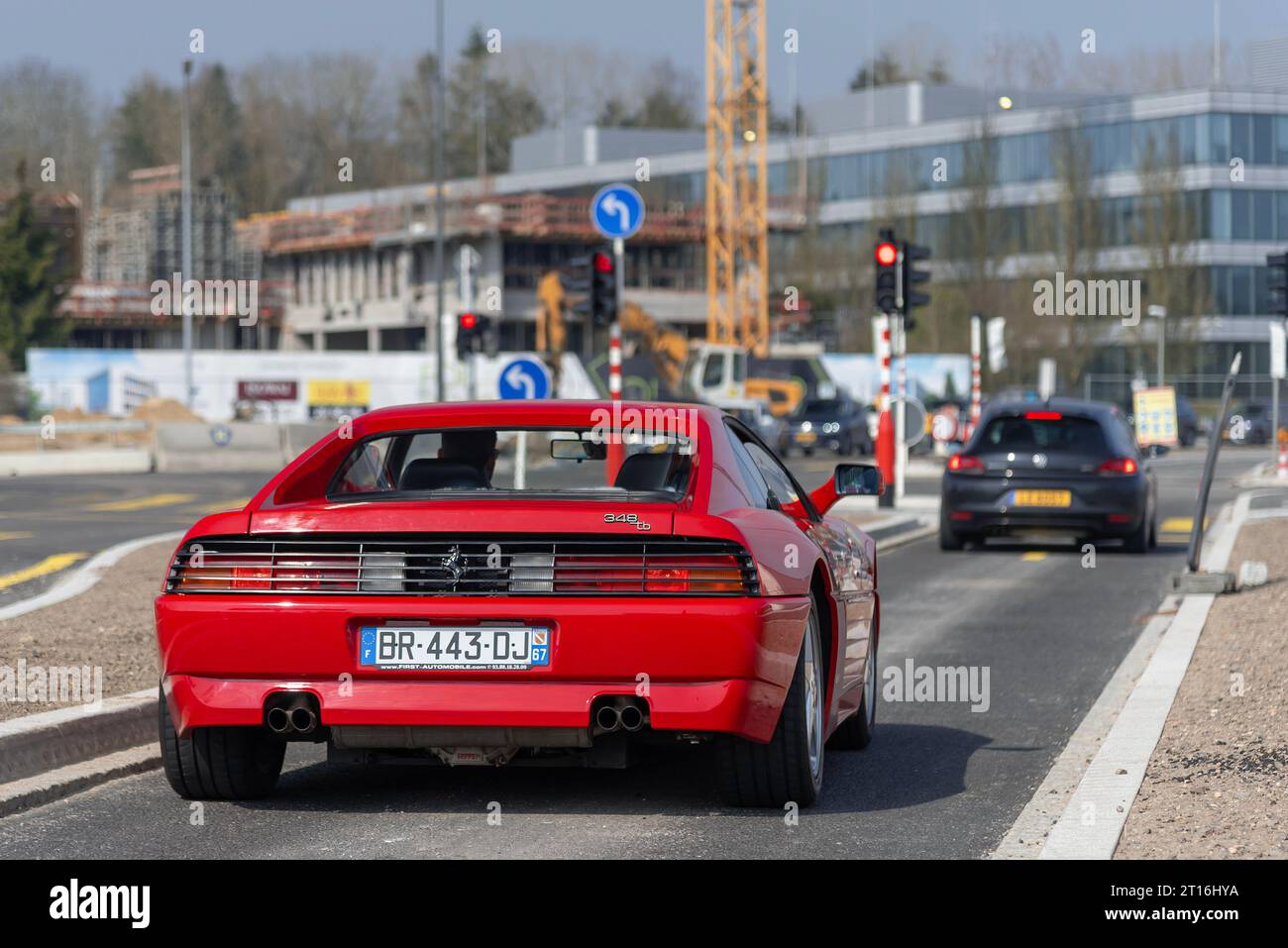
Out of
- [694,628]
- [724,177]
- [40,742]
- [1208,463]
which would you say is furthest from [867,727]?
[724,177]

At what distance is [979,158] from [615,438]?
285ft

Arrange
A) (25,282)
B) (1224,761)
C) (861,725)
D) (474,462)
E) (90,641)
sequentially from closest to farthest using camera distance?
(1224,761) → (474,462) → (861,725) → (90,641) → (25,282)

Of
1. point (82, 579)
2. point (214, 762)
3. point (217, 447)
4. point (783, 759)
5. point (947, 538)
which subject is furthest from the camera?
point (217, 447)

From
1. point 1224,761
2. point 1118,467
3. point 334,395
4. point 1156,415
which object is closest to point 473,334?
point 1156,415

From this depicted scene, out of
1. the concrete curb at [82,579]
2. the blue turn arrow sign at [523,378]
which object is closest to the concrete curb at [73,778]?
the concrete curb at [82,579]

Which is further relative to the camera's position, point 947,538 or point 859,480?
point 947,538

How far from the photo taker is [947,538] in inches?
819

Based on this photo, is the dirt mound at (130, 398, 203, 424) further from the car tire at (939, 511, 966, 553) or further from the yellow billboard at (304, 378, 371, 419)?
the car tire at (939, 511, 966, 553)

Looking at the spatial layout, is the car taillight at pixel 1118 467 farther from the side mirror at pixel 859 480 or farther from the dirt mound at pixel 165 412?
the dirt mound at pixel 165 412

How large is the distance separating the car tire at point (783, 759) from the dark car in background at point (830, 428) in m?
48.0

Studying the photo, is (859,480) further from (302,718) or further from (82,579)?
(82,579)

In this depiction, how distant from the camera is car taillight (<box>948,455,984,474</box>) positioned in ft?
67.1

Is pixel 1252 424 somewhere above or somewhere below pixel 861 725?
above

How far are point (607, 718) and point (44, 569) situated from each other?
1169 cm
